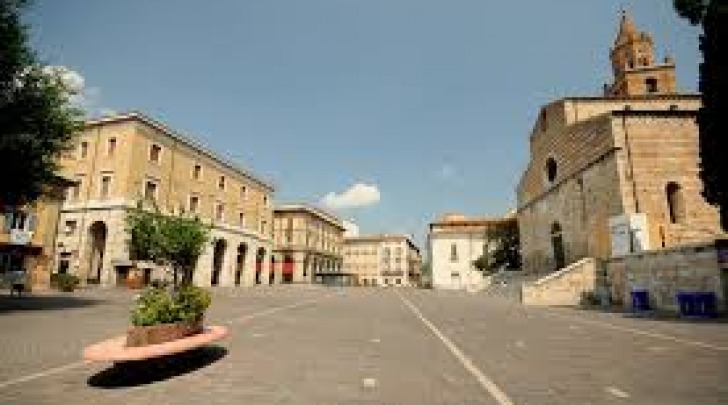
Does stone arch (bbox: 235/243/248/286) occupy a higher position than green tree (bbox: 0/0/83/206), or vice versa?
green tree (bbox: 0/0/83/206)

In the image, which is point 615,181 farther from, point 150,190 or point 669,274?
point 150,190

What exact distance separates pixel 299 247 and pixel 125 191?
38482 mm

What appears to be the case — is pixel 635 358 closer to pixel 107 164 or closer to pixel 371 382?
pixel 371 382

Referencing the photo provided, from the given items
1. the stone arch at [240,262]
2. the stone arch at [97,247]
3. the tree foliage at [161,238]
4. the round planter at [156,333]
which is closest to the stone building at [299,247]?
the stone arch at [240,262]

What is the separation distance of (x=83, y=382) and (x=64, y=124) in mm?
13515

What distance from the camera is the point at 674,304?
2028 cm

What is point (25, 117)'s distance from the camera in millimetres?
15961

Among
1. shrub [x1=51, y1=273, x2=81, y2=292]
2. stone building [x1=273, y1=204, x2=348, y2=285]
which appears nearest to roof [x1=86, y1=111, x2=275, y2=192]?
shrub [x1=51, y1=273, x2=81, y2=292]

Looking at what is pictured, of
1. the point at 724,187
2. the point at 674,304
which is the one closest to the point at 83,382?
the point at 724,187

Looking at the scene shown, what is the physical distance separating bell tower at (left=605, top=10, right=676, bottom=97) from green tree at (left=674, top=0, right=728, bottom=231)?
102 ft

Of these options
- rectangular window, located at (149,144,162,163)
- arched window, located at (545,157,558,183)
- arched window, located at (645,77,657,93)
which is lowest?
arched window, located at (545,157,558,183)

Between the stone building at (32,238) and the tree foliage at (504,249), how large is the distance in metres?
45.9

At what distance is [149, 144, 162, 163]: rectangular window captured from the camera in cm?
3875

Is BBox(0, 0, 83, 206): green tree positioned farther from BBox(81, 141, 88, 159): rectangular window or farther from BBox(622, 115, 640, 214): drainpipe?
BBox(622, 115, 640, 214): drainpipe
